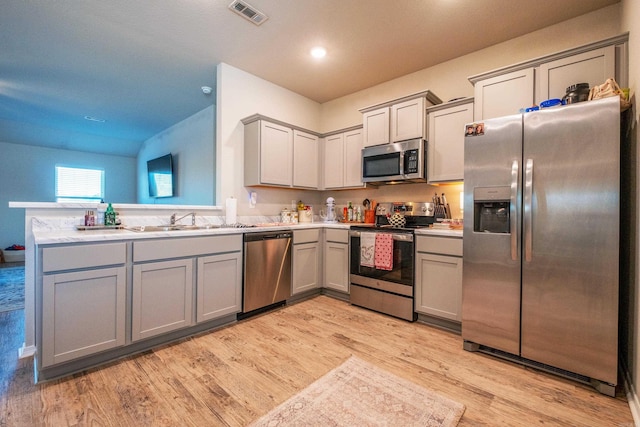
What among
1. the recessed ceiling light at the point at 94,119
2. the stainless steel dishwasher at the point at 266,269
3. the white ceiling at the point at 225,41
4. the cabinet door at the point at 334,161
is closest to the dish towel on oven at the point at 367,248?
the stainless steel dishwasher at the point at 266,269

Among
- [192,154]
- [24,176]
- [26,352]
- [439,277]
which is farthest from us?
[24,176]

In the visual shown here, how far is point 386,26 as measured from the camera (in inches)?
101

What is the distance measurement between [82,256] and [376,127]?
2999 millimetres

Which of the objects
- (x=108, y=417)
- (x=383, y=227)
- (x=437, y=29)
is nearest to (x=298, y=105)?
(x=437, y=29)

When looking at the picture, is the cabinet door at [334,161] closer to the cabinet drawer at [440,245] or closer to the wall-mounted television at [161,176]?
the cabinet drawer at [440,245]

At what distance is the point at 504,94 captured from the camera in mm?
2426

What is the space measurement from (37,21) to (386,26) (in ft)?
10.6

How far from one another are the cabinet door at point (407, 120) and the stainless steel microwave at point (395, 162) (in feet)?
0.28

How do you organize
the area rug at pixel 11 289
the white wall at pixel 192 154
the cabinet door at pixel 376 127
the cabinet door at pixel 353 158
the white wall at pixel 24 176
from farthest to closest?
1. the white wall at pixel 24 176
2. the white wall at pixel 192 154
3. the cabinet door at pixel 353 158
4. the cabinet door at pixel 376 127
5. the area rug at pixel 11 289

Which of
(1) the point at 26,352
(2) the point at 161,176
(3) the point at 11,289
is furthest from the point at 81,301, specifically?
(2) the point at 161,176

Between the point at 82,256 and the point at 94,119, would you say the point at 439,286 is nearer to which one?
the point at 82,256

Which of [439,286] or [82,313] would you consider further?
[439,286]

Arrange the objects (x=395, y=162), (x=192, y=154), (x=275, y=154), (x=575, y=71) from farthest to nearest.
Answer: (x=192, y=154), (x=275, y=154), (x=395, y=162), (x=575, y=71)

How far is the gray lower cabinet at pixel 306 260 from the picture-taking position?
320 centimetres
